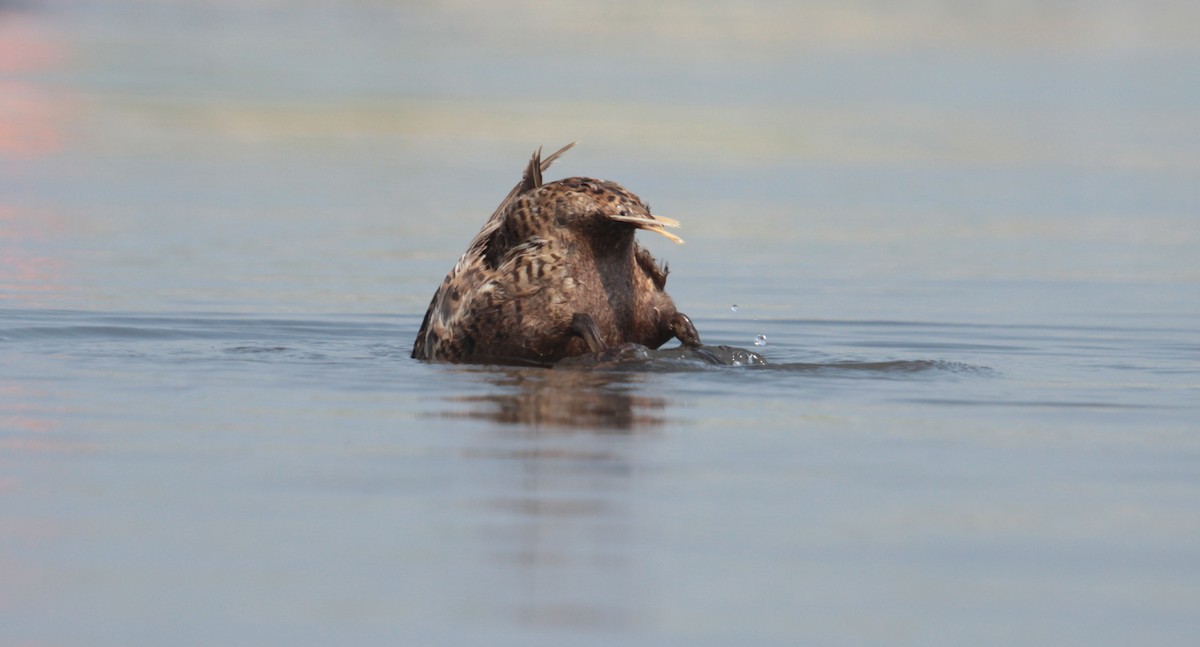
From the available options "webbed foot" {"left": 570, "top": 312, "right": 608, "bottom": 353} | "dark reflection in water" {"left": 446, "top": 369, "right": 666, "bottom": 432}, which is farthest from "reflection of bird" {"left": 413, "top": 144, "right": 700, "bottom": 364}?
"dark reflection in water" {"left": 446, "top": 369, "right": 666, "bottom": 432}

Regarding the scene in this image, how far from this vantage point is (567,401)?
28.1ft

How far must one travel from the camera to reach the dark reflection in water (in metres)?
8.04

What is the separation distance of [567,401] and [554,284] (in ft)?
4.00

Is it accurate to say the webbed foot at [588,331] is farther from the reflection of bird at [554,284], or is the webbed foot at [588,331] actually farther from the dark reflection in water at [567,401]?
the dark reflection in water at [567,401]

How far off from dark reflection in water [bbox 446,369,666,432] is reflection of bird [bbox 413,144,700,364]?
25 centimetres

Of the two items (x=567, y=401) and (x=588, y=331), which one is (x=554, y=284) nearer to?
(x=588, y=331)

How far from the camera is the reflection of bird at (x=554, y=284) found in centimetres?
969

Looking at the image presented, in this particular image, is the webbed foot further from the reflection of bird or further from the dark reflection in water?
the dark reflection in water

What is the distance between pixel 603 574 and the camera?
18.1 ft

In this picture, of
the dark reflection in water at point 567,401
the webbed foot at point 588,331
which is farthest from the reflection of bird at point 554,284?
the dark reflection in water at point 567,401

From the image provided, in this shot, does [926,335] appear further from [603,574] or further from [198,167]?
[198,167]

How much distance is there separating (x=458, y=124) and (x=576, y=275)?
18.0 metres

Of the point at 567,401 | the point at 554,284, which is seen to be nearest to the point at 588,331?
the point at 554,284

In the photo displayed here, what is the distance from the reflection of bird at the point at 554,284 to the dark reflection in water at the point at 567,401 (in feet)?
0.82
